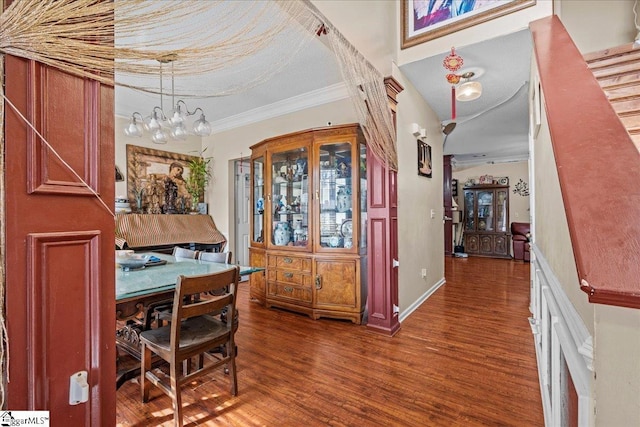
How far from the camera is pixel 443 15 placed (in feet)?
9.83

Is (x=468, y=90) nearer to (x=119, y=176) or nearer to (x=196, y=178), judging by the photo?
(x=196, y=178)

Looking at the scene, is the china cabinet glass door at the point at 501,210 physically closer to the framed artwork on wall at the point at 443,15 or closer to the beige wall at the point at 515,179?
the beige wall at the point at 515,179

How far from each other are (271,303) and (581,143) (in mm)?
3299

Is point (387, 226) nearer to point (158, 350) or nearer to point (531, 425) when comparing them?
point (531, 425)

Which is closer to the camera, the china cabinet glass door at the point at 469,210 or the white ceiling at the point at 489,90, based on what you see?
the white ceiling at the point at 489,90

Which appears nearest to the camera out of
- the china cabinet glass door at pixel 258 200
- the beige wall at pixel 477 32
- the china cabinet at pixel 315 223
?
the beige wall at pixel 477 32

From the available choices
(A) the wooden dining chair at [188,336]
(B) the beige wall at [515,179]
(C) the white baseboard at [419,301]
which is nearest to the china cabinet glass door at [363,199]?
(C) the white baseboard at [419,301]

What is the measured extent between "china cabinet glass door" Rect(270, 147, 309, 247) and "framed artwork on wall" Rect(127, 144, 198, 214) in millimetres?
2176

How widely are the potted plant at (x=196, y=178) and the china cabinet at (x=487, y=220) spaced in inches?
257

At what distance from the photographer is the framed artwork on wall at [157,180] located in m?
4.43

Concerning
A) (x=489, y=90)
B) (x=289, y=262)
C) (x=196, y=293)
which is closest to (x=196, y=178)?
(x=289, y=262)

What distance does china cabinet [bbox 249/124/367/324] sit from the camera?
3148mm

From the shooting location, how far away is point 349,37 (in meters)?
2.38

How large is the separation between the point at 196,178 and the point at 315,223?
2.86m
